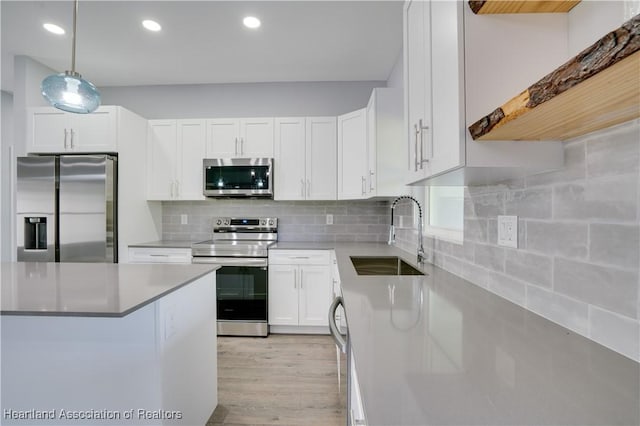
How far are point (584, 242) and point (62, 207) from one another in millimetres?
3642

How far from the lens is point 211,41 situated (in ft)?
8.82

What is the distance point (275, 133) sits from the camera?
3229 millimetres

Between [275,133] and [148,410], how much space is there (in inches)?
103

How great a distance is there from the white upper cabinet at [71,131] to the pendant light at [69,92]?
4.71 ft

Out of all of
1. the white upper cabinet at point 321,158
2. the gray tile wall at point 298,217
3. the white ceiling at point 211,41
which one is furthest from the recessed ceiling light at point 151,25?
the gray tile wall at point 298,217

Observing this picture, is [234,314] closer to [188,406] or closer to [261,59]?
[188,406]

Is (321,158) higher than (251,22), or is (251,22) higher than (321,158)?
(251,22)

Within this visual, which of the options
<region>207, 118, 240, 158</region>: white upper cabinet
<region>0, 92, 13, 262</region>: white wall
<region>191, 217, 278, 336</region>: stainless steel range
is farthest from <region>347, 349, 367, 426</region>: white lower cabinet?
<region>0, 92, 13, 262</region>: white wall

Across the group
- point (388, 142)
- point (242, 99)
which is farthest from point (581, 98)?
point (242, 99)

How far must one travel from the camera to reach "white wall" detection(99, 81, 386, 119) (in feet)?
11.3

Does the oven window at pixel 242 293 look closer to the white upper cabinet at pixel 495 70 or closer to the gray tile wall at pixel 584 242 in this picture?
the gray tile wall at pixel 584 242

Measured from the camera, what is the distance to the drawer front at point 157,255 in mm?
3006

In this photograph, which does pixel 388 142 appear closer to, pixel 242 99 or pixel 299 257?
pixel 299 257

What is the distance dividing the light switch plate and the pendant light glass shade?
6.97 feet
